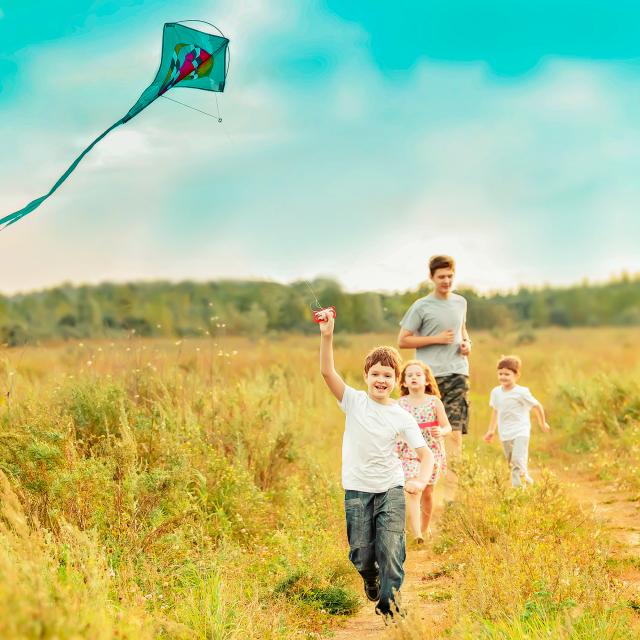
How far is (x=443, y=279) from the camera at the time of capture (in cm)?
786

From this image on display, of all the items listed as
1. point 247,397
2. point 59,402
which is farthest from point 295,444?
point 59,402

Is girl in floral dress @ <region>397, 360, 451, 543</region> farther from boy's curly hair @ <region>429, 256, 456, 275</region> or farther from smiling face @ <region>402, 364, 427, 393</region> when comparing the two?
boy's curly hair @ <region>429, 256, 456, 275</region>

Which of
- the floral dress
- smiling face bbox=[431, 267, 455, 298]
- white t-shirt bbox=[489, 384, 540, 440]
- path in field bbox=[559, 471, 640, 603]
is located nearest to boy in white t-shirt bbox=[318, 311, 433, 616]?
path in field bbox=[559, 471, 640, 603]

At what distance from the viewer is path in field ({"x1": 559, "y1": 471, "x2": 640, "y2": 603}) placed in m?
5.86

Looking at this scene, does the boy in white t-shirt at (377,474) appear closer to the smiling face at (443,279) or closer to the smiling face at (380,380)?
the smiling face at (380,380)

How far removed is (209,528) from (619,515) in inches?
158

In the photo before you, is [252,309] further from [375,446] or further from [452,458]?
[375,446]

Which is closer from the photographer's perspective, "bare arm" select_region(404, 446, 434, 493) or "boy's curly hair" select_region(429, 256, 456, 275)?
"bare arm" select_region(404, 446, 434, 493)

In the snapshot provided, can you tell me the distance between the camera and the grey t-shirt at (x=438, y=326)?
26.0 ft

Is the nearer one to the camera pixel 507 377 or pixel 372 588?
pixel 372 588

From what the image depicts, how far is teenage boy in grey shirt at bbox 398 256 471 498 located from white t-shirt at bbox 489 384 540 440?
739mm

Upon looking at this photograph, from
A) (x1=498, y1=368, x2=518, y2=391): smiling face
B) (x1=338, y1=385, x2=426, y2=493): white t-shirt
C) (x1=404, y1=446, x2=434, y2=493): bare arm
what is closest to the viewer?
(x1=404, y1=446, x2=434, y2=493): bare arm

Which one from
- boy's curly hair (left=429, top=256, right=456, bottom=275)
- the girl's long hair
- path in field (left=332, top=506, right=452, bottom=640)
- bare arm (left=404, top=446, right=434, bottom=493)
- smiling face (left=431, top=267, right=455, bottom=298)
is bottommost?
path in field (left=332, top=506, right=452, bottom=640)

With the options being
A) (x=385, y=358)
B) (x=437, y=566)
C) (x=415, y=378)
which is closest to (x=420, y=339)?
(x=415, y=378)
